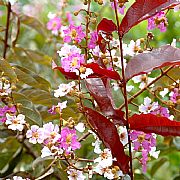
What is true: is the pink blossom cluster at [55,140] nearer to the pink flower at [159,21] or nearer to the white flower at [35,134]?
the white flower at [35,134]

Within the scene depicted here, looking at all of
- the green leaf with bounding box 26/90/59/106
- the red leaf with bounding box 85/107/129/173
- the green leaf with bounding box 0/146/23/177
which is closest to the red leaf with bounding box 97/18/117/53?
the red leaf with bounding box 85/107/129/173

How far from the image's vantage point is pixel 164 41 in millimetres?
2102

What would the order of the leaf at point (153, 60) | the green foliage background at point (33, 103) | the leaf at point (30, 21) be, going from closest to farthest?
the leaf at point (153, 60) → the green foliage background at point (33, 103) → the leaf at point (30, 21)

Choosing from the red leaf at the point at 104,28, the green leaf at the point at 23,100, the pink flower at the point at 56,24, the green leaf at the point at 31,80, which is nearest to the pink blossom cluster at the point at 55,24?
the pink flower at the point at 56,24

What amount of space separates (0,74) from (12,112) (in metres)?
0.07

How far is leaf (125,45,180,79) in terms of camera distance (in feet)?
2.25

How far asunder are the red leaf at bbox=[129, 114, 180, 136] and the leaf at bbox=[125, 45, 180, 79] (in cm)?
6

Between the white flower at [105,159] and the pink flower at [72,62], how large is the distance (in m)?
0.12

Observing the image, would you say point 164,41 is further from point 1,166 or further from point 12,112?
point 12,112

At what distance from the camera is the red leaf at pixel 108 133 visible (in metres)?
0.73

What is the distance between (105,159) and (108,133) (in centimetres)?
4

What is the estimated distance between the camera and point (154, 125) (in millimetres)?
715

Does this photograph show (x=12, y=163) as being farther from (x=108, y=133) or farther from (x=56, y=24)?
Result: (x=56, y=24)

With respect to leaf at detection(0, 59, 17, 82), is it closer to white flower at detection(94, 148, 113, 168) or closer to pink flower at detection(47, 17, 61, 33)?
white flower at detection(94, 148, 113, 168)
